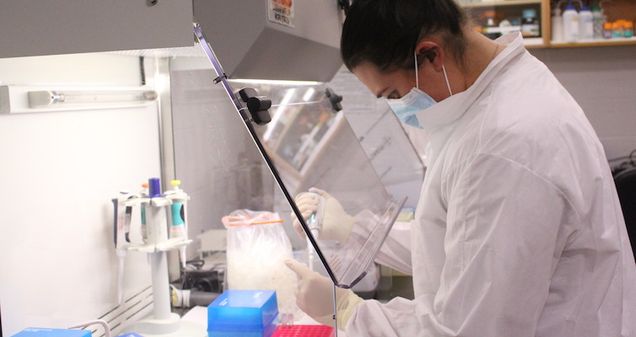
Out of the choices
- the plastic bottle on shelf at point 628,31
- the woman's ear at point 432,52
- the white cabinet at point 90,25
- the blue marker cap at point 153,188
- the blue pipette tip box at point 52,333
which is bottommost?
the blue pipette tip box at point 52,333

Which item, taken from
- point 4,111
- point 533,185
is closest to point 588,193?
point 533,185

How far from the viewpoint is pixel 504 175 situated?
93cm

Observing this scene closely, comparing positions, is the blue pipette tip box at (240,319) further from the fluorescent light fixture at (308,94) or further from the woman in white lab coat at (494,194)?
the fluorescent light fixture at (308,94)

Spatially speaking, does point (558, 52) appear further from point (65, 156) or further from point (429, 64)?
point (65, 156)

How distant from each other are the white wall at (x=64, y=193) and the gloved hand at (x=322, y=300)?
56cm

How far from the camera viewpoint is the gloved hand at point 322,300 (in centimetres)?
131

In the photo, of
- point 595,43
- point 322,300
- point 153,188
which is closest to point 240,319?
point 322,300

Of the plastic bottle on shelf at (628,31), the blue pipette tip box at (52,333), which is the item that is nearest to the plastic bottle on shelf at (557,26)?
the plastic bottle on shelf at (628,31)

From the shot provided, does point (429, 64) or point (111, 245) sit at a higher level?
point (429, 64)

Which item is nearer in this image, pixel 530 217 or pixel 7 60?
pixel 530 217

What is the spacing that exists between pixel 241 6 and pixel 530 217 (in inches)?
21.9

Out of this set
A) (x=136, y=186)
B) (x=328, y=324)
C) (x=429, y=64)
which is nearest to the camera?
(x=429, y=64)

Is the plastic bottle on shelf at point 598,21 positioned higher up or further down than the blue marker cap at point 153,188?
higher up

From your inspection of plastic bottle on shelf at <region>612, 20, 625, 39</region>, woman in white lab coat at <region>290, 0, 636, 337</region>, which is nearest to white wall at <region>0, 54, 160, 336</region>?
woman in white lab coat at <region>290, 0, 636, 337</region>
